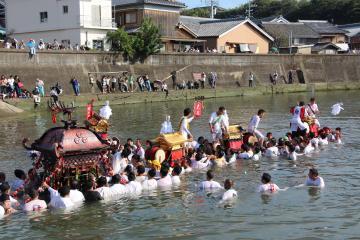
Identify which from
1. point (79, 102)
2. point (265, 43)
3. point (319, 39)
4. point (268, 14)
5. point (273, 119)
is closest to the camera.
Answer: point (273, 119)

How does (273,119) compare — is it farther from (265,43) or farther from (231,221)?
(265,43)

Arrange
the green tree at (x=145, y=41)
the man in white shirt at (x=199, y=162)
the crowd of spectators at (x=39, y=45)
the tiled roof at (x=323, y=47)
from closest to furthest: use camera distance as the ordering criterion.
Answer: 1. the man in white shirt at (x=199, y=162)
2. the crowd of spectators at (x=39, y=45)
3. the green tree at (x=145, y=41)
4. the tiled roof at (x=323, y=47)

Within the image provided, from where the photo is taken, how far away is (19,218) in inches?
516

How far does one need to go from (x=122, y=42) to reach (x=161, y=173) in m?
33.9

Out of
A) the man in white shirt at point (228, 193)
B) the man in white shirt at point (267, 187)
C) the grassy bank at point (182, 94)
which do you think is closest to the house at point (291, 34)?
the grassy bank at point (182, 94)

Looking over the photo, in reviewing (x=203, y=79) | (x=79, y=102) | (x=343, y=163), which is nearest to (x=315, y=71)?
(x=203, y=79)

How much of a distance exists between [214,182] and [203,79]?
3764 cm

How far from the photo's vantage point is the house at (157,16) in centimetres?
5784

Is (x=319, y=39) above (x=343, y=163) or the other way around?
above

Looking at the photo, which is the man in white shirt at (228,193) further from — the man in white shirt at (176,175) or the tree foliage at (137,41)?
the tree foliage at (137,41)

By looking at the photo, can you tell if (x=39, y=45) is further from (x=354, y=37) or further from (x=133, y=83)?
(x=354, y=37)

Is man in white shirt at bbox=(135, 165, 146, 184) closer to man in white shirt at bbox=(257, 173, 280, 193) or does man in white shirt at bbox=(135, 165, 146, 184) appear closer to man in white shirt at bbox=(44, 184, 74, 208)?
man in white shirt at bbox=(44, 184, 74, 208)

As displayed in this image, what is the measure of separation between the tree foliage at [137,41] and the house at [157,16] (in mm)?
7550

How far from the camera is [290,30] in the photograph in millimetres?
77000
